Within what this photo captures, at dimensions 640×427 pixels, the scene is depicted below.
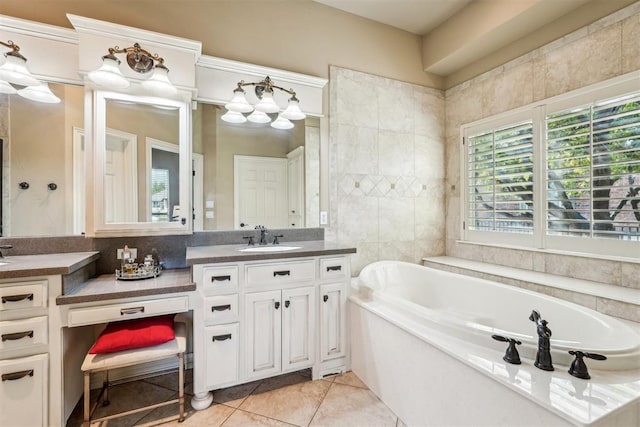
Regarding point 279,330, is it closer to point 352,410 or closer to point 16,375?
point 352,410

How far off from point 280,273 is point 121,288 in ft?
2.98

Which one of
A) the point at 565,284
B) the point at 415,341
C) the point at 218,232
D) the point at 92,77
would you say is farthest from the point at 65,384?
the point at 565,284

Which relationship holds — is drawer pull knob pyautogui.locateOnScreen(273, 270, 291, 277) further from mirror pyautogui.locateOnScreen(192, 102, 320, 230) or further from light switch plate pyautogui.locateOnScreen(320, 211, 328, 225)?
light switch plate pyautogui.locateOnScreen(320, 211, 328, 225)

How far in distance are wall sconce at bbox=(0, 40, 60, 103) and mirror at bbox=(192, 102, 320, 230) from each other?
0.88 m

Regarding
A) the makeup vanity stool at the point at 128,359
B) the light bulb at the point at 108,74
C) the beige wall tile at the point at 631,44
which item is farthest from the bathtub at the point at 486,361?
the light bulb at the point at 108,74

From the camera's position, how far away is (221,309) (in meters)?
1.80

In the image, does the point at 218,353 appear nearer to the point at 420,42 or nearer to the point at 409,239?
the point at 409,239

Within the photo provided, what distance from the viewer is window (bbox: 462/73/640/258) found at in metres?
1.94

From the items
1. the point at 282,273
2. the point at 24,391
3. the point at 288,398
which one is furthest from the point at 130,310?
the point at 288,398

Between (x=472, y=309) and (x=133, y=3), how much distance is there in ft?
11.3

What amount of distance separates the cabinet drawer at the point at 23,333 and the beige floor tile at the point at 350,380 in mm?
1737

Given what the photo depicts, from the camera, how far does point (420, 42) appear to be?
3.17m

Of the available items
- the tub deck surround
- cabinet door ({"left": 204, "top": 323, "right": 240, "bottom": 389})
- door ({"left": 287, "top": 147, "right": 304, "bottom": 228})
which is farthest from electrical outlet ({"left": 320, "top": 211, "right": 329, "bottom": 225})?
the tub deck surround

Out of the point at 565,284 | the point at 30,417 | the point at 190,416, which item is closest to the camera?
the point at 30,417
